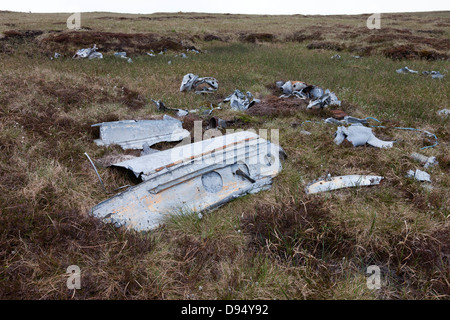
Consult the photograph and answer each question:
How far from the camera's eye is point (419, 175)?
11.9ft

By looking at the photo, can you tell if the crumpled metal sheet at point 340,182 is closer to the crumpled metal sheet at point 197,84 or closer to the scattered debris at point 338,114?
the scattered debris at point 338,114

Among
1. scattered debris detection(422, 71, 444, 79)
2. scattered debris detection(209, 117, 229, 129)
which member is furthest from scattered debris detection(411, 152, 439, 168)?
scattered debris detection(422, 71, 444, 79)

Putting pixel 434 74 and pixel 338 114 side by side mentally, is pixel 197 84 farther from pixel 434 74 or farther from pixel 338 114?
pixel 434 74

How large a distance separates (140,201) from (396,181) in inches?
131

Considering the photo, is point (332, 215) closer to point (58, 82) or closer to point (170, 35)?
point (58, 82)

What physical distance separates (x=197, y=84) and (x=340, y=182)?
17.6 ft

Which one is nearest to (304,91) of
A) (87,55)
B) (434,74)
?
(434,74)

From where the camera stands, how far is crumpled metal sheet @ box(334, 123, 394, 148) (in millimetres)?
4523

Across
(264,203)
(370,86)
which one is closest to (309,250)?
(264,203)

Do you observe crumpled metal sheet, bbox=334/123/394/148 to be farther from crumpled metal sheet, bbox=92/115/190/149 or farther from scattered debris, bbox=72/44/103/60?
scattered debris, bbox=72/44/103/60

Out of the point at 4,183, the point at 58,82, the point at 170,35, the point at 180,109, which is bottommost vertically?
the point at 4,183

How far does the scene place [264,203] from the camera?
314 cm

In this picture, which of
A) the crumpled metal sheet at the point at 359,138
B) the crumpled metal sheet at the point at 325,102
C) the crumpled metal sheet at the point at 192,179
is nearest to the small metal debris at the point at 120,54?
the crumpled metal sheet at the point at 325,102

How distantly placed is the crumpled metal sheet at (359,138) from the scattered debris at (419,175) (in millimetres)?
863
